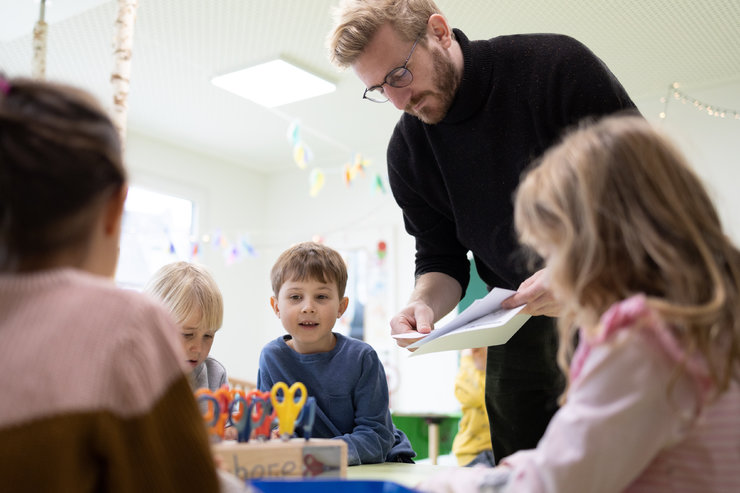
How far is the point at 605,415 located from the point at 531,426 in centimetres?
91

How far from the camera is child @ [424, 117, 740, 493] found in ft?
1.98

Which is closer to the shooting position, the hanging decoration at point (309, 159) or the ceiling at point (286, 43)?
the ceiling at point (286, 43)

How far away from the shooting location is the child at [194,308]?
Result: 1528mm

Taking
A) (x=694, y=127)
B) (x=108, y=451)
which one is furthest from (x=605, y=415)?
(x=694, y=127)

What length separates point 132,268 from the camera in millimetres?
4660

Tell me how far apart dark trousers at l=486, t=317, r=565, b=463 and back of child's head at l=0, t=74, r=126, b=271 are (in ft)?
3.54

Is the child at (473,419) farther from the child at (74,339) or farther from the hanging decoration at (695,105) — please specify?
the child at (74,339)

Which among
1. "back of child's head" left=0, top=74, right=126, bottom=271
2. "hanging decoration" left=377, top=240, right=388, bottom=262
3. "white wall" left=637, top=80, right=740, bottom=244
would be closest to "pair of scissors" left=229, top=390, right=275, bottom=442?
"back of child's head" left=0, top=74, right=126, bottom=271

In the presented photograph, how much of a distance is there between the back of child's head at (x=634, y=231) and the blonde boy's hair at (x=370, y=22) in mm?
806

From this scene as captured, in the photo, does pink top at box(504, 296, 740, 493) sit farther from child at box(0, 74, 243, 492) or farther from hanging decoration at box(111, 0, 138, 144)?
hanging decoration at box(111, 0, 138, 144)

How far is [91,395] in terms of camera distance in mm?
513

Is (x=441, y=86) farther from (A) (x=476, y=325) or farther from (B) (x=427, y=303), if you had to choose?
(A) (x=476, y=325)

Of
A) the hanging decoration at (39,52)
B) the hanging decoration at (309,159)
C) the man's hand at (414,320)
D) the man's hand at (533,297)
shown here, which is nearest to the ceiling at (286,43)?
the hanging decoration at (309,159)

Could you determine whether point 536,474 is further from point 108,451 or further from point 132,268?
point 132,268
